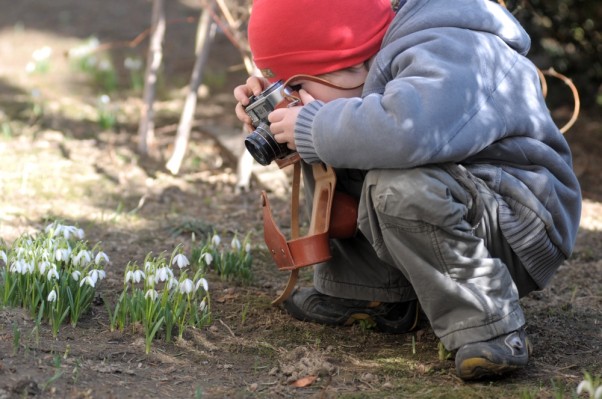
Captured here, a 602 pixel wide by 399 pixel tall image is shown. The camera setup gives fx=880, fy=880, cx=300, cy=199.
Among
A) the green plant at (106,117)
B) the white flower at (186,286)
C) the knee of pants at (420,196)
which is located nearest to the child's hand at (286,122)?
the knee of pants at (420,196)

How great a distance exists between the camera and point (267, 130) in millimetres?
2598

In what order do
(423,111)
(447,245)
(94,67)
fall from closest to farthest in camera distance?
(423,111)
(447,245)
(94,67)

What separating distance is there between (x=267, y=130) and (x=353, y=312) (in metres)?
0.70

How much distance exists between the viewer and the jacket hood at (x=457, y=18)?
2.43m

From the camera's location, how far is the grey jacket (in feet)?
7.42

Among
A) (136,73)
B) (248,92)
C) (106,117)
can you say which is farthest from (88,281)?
(136,73)

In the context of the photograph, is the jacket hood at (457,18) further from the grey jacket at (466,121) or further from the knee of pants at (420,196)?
the knee of pants at (420,196)

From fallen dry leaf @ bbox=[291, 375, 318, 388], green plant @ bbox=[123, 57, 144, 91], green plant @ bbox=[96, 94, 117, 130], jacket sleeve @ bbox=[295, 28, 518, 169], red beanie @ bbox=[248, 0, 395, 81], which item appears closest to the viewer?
jacket sleeve @ bbox=[295, 28, 518, 169]

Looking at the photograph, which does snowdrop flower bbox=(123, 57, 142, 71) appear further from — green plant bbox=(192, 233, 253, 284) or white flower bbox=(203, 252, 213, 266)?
white flower bbox=(203, 252, 213, 266)

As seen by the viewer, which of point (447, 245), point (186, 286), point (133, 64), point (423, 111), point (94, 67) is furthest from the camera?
point (94, 67)

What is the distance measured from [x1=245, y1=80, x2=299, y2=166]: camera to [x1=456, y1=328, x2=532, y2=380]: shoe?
0.78 meters

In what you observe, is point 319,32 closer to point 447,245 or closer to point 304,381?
point 447,245

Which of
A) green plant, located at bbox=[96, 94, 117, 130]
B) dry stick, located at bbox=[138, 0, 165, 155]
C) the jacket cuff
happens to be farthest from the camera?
green plant, located at bbox=[96, 94, 117, 130]

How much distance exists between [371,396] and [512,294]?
19.5 inches
